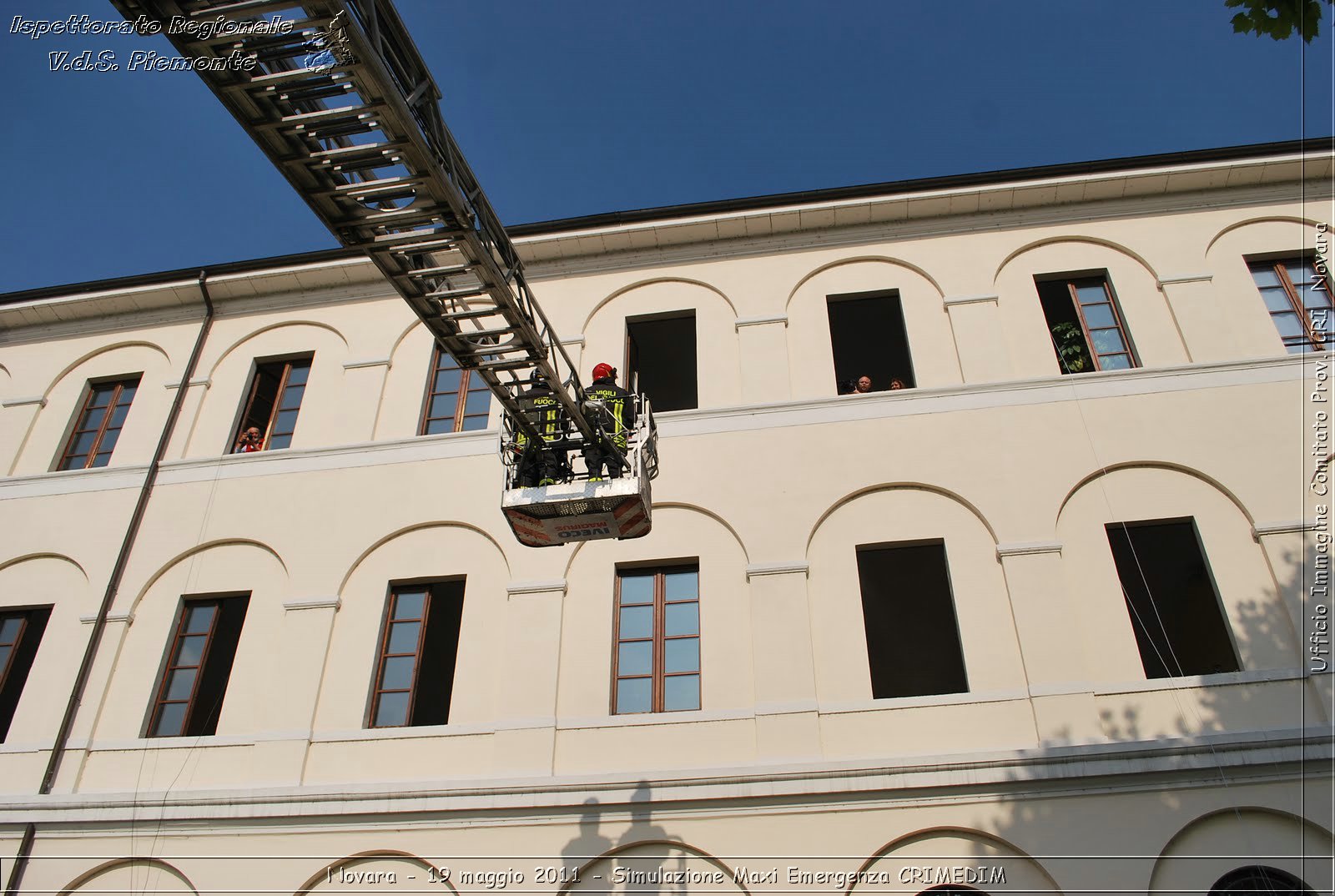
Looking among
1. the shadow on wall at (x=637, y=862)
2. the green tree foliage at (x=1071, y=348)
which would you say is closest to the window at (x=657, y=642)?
the shadow on wall at (x=637, y=862)

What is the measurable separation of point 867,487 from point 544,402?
14.3 feet

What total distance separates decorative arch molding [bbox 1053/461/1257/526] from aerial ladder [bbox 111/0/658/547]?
5202 mm

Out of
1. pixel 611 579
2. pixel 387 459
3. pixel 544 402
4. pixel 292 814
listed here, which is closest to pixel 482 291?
pixel 544 402

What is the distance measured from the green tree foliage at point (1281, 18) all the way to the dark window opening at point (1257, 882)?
743 centimetres

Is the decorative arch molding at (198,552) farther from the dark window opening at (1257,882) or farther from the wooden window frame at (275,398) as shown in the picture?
the dark window opening at (1257,882)

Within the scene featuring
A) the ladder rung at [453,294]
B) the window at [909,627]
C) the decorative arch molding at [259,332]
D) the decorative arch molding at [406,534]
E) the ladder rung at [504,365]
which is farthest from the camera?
the decorative arch molding at [259,332]

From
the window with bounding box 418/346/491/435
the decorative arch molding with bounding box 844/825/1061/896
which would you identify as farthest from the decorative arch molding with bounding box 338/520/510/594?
the decorative arch molding with bounding box 844/825/1061/896

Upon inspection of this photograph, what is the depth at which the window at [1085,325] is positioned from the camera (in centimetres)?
1241

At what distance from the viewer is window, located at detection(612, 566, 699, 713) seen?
10703 millimetres

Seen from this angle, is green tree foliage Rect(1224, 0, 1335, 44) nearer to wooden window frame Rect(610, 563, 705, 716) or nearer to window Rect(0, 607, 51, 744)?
wooden window frame Rect(610, 563, 705, 716)

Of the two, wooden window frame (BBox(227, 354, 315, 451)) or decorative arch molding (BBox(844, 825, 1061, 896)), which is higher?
wooden window frame (BBox(227, 354, 315, 451))

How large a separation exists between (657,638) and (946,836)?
12.3ft

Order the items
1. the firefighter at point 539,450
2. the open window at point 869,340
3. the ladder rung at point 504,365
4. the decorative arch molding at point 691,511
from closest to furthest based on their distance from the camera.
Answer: the ladder rung at point 504,365, the firefighter at point 539,450, the decorative arch molding at point 691,511, the open window at point 869,340

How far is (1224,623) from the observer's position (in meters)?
10.5
